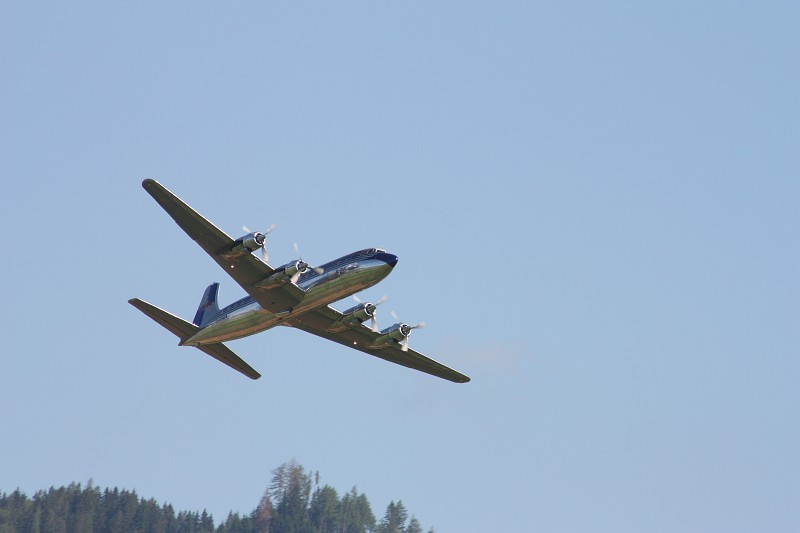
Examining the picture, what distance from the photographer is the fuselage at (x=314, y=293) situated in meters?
54.9

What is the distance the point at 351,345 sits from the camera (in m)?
64.8

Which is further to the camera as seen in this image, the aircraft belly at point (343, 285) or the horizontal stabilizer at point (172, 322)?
the horizontal stabilizer at point (172, 322)

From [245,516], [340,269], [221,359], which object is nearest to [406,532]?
[245,516]

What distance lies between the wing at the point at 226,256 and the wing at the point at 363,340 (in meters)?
3.25

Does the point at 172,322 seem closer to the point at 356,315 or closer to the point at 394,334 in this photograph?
the point at 356,315

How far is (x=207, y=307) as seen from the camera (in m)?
65.2

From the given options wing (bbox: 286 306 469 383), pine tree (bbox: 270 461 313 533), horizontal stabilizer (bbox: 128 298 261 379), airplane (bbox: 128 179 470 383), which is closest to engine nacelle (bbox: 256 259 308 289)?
airplane (bbox: 128 179 470 383)

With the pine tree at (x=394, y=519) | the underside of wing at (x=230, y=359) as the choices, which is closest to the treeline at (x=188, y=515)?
the pine tree at (x=394, y=519)

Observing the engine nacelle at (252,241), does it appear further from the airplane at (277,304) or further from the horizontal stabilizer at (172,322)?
the horizontal stabilizer at (172,322)

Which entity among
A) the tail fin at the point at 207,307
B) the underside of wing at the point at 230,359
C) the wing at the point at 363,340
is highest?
the tail fin at the point at 207,307

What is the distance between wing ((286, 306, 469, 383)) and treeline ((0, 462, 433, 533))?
5397 centimetres

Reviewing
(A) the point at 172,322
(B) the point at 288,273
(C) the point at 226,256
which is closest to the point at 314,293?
(B) the point at 288,273

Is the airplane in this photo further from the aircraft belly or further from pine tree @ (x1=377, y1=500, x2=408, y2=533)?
pine tree @ (x1=377, y1=500, x2=408, y2=533)

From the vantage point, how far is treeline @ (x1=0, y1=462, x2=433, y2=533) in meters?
117
